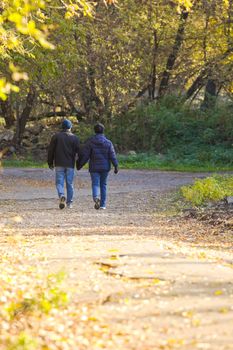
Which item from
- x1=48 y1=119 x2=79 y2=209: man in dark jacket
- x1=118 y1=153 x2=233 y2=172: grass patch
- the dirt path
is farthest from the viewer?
x1=118 y1=153 x2=233 y2=172: grass patch

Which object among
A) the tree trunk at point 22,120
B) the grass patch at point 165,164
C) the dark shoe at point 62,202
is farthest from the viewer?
the tree trunk at point 22,120

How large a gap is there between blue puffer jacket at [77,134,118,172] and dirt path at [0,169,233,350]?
1.13m

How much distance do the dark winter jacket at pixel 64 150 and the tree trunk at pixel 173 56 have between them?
61.8ft

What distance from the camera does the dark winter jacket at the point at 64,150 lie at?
1705 centimetres

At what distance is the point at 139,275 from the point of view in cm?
805

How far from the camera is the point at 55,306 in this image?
6.94 m

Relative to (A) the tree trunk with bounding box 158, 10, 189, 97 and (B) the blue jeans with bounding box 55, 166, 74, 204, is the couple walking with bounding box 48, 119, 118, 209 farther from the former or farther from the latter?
(A) the tree trunk with bounding box 158, 10, 189, 97

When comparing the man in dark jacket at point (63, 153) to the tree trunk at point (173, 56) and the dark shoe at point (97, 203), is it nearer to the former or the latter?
the dark shoe at point (97, 203)

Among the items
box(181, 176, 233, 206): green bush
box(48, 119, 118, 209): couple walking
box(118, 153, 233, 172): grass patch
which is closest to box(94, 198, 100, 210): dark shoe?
box(48, 119, 118, 209): couple walking

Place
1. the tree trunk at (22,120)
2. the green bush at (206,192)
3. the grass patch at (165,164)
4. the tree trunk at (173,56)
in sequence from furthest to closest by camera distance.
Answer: the tree trunk at (173,56) < the tree trunk at (22,120) < the grass patch at (165,164) < the green bush at (206,192)

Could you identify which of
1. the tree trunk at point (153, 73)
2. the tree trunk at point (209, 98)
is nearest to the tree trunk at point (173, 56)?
the tree trunk at point (153, 73)

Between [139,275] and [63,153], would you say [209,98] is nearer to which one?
[63,153]

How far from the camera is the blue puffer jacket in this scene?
16953 millimetres

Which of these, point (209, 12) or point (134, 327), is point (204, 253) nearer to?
point (134, 327)
